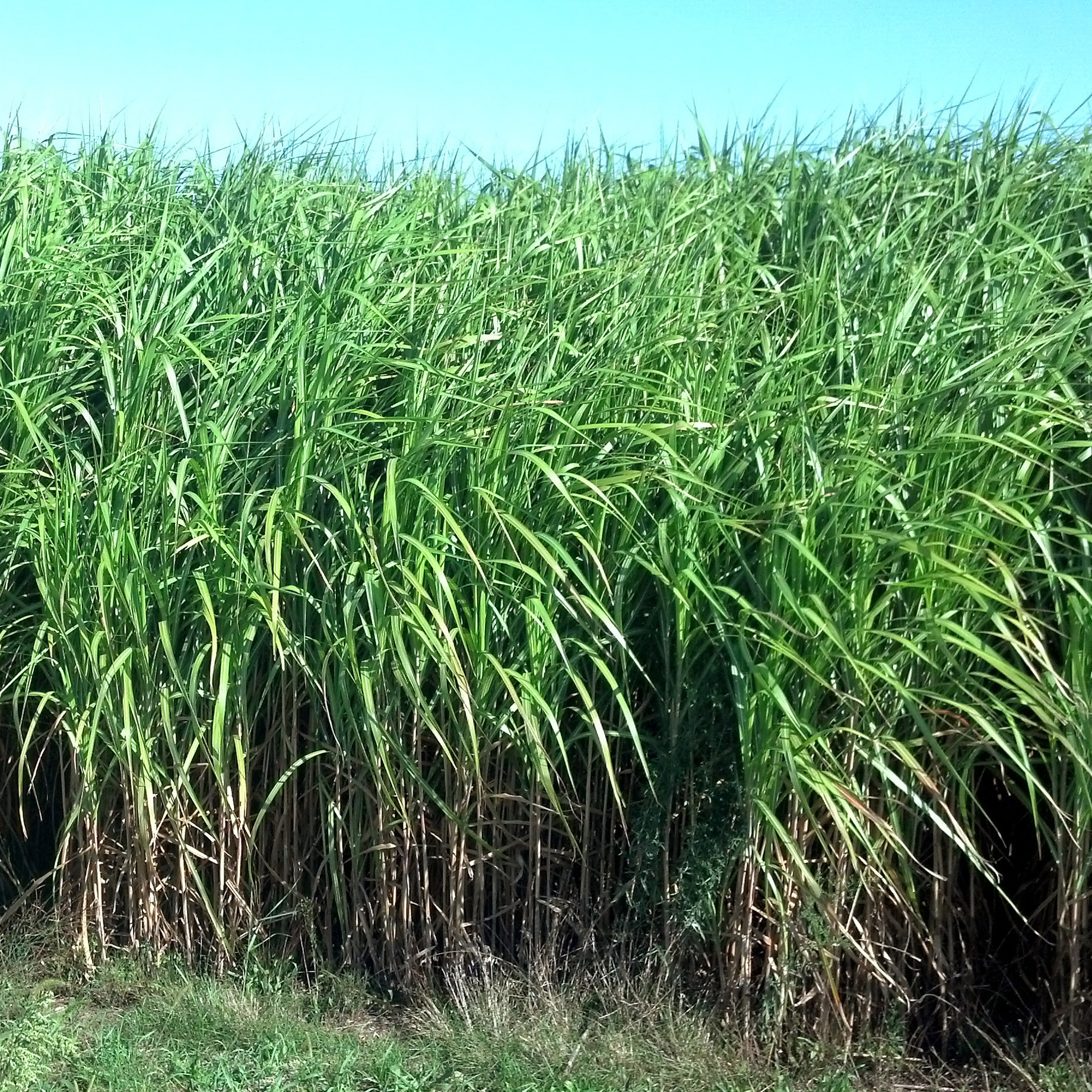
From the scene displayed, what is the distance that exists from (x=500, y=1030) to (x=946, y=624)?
4.68 feet

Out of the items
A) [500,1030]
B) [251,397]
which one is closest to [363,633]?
[251,397]

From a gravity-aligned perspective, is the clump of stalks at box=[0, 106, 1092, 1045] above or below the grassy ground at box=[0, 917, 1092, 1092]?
above

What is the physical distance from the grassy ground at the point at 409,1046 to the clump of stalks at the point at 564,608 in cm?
12

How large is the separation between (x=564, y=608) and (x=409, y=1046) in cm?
113

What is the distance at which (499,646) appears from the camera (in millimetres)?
2949

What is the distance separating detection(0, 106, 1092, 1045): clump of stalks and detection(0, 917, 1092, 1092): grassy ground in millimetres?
121

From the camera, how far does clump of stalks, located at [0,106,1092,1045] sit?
8.95 feet

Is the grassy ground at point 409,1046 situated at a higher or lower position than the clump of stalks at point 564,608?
lower

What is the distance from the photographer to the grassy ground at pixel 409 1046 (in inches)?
107

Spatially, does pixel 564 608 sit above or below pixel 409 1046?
above

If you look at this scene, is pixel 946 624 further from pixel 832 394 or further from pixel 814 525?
pixel 832 394

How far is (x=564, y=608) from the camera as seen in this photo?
291 cm

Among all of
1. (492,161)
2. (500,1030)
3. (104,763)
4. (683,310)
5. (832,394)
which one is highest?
(492,161)

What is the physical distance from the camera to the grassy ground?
8.93ft
